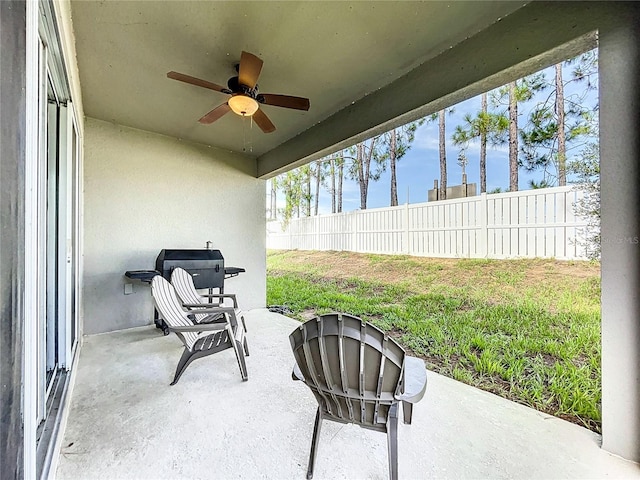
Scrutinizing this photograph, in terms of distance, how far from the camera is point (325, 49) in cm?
241

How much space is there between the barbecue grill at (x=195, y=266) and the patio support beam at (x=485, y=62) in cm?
257

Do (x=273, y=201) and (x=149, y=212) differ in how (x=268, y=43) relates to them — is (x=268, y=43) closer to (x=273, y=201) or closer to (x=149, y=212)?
(x=149, y=212)

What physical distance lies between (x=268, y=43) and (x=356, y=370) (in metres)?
2.50

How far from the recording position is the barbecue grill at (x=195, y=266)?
3959 millimetres

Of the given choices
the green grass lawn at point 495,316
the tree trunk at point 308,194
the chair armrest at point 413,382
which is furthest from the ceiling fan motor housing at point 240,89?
the tree trunk at point 308,194

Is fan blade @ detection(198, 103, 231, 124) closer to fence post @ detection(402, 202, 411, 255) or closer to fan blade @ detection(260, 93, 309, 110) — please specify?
fan blade @ detection(260, 93, 309, 110)

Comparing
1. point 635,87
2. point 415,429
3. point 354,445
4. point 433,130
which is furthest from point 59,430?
point 433,130

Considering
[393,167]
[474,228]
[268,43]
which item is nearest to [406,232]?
[474,228]

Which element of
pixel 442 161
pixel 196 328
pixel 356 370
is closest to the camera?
pixel 356 370

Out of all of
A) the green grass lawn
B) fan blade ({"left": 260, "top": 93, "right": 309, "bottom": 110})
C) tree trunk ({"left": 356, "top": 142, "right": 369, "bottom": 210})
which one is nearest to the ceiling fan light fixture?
fan blade ({"left": 260, "top": 93, "right": 309, "bottom": 110})

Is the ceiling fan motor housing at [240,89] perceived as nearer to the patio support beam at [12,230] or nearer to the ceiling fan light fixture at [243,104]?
the ceiling fan light fixture at [243,104]

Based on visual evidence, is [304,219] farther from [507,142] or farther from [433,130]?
[507,142]

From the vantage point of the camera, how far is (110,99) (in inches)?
130

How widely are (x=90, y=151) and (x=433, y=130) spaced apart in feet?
20.7
